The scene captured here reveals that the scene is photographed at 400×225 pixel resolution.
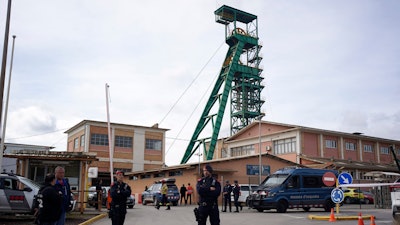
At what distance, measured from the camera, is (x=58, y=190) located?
8742 millimetres

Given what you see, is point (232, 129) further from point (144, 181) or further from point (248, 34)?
point (144, 181)

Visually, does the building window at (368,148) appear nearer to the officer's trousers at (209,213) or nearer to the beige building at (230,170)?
the beige building at (230,170)

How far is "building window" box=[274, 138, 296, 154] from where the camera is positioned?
165 feet

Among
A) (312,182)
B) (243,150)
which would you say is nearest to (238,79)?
(243,150)

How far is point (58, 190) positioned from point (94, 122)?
46126 millimetres

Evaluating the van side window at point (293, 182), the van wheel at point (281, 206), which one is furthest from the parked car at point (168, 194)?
the van side window at point (293, 182)

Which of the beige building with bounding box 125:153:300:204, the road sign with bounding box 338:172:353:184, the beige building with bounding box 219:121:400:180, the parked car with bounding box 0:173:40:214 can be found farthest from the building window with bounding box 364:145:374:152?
the parked car with bounding box 0:173:40:214

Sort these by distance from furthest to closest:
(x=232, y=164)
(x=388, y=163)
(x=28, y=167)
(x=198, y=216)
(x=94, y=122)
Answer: (x=388, y=163) → (x=94, y=122) → (x=232, y=164) → (x=28, y=167) → (x=198, y=216)

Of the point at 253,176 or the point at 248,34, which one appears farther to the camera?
the point at 248,34

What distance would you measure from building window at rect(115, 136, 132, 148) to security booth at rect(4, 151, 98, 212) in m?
30.9

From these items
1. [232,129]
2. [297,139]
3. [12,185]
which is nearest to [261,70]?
[232,129]

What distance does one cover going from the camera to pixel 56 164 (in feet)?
77.2

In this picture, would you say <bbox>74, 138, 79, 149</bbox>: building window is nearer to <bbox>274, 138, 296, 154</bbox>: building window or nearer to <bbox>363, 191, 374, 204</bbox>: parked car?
<bbox>274, 138, 296, 154</bbox>: building window

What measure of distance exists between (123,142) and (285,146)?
20.4 m
